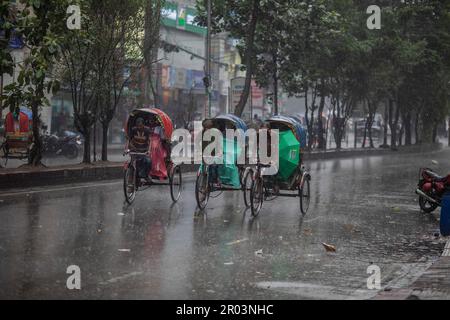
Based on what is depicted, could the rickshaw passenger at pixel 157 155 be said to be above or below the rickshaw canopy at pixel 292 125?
below

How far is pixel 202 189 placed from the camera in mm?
12852

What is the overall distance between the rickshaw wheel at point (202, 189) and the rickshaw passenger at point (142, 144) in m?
1.41

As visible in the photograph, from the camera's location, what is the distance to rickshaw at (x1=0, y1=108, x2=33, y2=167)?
20.5 meters

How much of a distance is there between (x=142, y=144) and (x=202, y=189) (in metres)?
1.70

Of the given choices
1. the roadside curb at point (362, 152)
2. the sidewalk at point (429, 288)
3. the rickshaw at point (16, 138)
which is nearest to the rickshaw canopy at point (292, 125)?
the sidewalk at point (429, 288)

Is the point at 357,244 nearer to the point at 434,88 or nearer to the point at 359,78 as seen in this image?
the point at 359,78

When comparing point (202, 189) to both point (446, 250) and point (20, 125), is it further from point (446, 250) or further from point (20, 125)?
point (20, 125)

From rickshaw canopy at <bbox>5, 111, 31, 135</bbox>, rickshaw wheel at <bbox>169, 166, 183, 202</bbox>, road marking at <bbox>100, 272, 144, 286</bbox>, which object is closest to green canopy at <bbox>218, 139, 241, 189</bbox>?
rickshaw wheel at <bbox>169, 166, 183, 202</bbox>

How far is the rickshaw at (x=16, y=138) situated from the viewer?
20469 mm

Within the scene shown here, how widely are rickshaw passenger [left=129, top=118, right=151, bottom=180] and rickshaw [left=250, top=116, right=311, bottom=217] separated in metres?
2.43

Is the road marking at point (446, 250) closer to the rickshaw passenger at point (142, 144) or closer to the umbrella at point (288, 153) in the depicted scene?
the umbrella at point (288, 153)

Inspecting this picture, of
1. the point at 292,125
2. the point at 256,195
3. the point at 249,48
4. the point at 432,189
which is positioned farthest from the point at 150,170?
the point at 249,48

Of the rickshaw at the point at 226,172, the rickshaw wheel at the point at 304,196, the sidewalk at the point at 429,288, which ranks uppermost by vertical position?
the rickshaw at the point at 226,172
